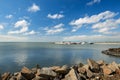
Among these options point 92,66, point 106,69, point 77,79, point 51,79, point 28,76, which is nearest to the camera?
point 77,79

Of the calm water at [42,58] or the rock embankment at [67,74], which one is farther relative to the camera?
the calm water at [42,58]

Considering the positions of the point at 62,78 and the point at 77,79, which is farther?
the point at 62,78

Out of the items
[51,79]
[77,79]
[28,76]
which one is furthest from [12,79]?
[77,79]

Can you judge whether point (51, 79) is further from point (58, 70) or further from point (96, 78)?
point (96, 78)

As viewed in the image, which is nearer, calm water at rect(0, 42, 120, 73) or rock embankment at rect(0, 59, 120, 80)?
rock embankment at rect(0, 59, 120, 80)

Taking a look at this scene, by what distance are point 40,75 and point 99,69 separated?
4.81 metres

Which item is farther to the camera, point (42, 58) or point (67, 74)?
point (42, 58)

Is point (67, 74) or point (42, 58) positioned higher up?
point (67, 74)

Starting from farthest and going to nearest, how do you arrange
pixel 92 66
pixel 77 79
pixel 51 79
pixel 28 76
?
1. pixel 92 66
2. pixel 28 76
3. pixel 51 79
4. pixel 77 79

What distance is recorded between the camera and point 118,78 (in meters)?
9.59

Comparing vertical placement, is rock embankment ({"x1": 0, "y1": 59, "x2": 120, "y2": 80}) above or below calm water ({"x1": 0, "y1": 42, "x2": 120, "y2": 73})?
above

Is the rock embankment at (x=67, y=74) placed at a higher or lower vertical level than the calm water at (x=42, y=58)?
higher

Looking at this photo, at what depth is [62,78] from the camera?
10.2 meters

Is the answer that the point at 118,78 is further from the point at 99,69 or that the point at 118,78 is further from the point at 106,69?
the point at 99,69
